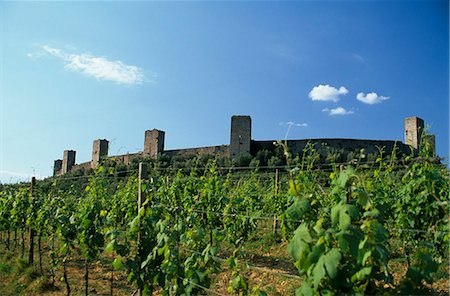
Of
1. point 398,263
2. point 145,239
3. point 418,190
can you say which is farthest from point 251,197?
Result: point 145,239

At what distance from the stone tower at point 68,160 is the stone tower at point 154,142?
1259 cm

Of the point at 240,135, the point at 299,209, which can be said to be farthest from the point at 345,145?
the point at 299,209

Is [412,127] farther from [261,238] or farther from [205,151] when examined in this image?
[261,238]

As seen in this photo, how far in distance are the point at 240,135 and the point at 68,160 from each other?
2205cm

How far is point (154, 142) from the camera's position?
112 feet

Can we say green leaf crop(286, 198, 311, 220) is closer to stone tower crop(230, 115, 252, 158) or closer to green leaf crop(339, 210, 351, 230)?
green leaf crop(339, 210, 351, 230)

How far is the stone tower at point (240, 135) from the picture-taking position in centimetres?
2995

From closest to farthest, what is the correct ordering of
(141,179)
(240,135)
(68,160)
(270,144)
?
(141,179)
(240,135)
(270,144)
(68,160)

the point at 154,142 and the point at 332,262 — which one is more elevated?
the point at 154,142

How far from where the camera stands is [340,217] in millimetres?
2094

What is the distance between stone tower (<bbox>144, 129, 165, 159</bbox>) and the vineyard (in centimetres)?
2256

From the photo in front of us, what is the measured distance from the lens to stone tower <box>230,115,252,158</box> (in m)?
30.0

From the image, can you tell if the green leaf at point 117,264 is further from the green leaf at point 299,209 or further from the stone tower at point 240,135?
the stone tower at point 240,135

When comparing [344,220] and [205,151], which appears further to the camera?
[205,151]
